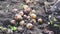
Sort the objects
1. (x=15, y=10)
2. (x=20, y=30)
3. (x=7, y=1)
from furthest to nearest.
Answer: (x=7, y=1) → (x=15, y=10) → (x=20, y=30)

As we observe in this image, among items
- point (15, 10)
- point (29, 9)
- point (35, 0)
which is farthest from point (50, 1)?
point (15, 10)

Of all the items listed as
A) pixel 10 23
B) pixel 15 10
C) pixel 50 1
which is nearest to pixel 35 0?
pixel 50 1

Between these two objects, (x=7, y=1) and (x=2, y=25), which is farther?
(x=7, y=1)

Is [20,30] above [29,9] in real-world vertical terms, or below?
below

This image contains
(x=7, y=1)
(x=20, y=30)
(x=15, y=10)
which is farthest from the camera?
(x=7, y=1)

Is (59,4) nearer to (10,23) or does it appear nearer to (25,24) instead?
(25,24)

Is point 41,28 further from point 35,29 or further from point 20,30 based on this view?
point 20,30

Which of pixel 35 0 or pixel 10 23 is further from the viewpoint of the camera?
pixel 35 0

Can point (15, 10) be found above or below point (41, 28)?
above

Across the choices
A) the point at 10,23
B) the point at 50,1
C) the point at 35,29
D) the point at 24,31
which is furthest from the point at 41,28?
the point at 50,1
